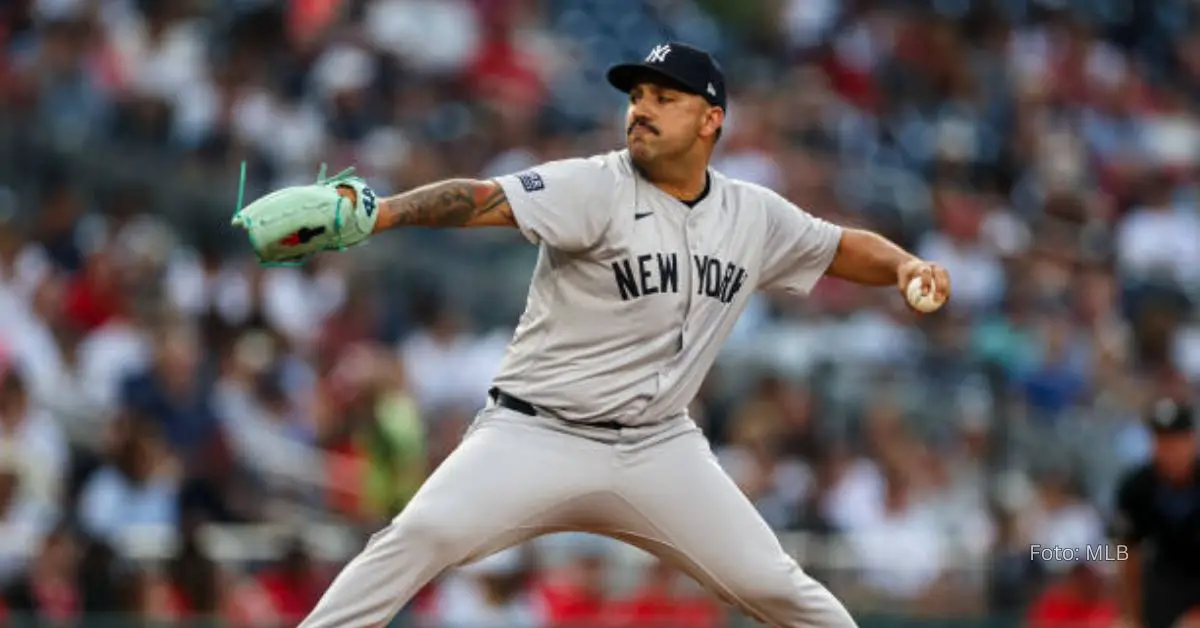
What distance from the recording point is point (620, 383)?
22.6 feet

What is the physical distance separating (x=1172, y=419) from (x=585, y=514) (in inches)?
141

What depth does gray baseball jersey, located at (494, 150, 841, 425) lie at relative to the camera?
6.79 meters

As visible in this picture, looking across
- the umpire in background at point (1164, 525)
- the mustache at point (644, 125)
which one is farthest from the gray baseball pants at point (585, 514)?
the umpire in background at point (1164, 525)

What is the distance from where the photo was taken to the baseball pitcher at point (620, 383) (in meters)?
6.61

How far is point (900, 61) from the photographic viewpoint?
18156 millimetres

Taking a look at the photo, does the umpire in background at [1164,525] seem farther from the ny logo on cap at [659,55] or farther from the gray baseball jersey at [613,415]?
the ny logo on cap at [659,55]

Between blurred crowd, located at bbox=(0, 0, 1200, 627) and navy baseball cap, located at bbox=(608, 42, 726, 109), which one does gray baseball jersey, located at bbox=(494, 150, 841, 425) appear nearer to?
navy baseball cap, located at bbox=(608, 42, 726, 109)

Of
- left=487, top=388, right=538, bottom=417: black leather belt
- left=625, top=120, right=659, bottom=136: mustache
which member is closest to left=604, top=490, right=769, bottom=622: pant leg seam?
left=487, top=388, right=538, bottom=417: black leather belt

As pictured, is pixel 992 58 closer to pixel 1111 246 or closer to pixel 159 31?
pixel 1111 246

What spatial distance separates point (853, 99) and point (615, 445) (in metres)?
11.1

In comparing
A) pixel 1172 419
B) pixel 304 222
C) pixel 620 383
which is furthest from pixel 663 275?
pixel 1172 419

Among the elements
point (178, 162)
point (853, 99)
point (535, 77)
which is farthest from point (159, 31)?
point (853, 99)

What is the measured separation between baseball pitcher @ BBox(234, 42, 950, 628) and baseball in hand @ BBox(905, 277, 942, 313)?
0.01m

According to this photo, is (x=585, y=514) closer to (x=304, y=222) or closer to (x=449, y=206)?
(x=449, y=206)
